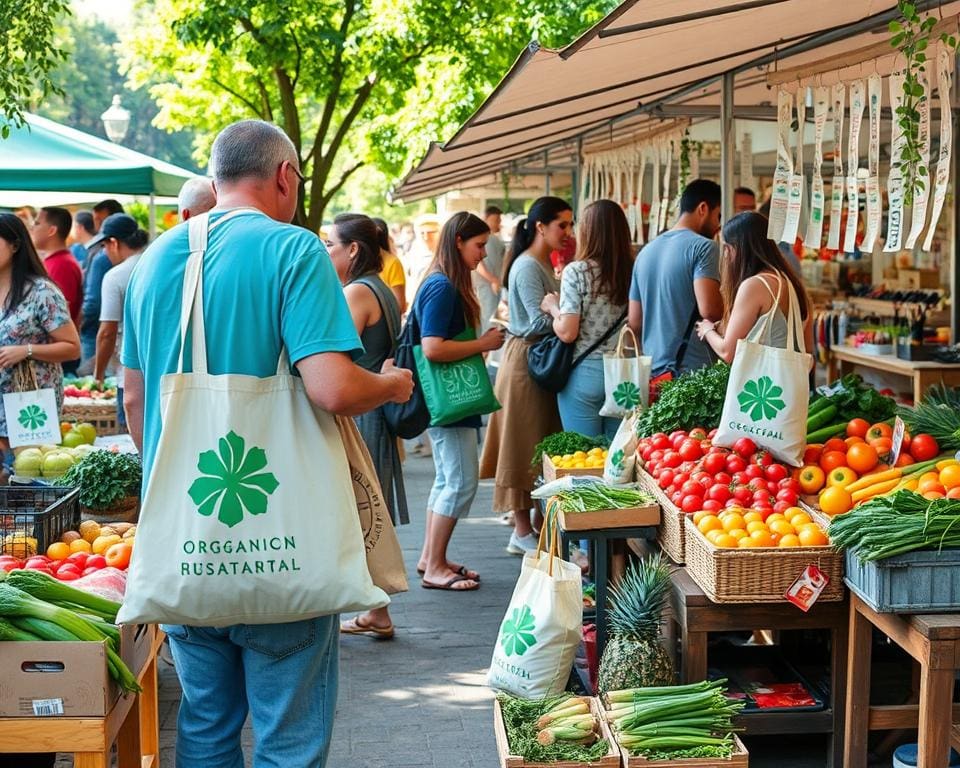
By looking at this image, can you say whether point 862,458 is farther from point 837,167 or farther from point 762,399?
point 837,167

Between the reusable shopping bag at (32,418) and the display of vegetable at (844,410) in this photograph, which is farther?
the reusable shopping bag at (32,418)

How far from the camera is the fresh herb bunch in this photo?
5637 mm

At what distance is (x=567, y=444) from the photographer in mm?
6832

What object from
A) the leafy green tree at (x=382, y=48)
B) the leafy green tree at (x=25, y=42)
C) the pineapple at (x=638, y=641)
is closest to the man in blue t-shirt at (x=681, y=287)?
the pineapple at (x=638, y=641)

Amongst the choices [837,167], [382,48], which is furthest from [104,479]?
[382,48]

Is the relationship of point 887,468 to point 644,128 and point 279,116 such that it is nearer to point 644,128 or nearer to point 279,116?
point 644,128

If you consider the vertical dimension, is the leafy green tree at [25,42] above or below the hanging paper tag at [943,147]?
above

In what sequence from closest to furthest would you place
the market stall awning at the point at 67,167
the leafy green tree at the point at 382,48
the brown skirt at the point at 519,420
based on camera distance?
the brown skirt at the point at 519,420
the market stall awning at the point at 67,167
the leafy green tree at the point at 382,48

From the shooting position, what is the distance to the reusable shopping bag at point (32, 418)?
6688 mm

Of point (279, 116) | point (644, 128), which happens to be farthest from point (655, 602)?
point (279, 116)

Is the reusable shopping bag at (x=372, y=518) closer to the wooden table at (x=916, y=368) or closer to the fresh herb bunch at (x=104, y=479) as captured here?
the fresh herb bunch at (x=104, y=479)

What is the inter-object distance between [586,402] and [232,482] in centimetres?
460

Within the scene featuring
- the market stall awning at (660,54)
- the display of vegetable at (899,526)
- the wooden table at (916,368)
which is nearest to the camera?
the display of vegetable at (899,526)

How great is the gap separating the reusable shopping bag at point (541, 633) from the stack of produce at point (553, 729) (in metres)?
0.09
